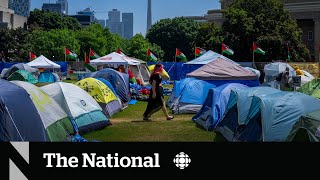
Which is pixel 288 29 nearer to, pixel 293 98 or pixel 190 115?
pixel 190 115

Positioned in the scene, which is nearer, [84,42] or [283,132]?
[283,132]

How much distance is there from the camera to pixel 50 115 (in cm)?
977

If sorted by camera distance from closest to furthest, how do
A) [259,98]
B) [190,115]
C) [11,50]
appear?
[259,98], [190,115], [11,50]

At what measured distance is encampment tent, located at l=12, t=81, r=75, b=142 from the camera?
9.42 meters

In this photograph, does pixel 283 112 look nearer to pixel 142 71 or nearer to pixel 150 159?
pixel 150 159

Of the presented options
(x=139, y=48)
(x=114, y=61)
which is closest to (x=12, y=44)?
(x=139, y=48)

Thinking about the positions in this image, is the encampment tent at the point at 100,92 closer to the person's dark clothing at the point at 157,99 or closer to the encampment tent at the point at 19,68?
the person's dark clothing at the point at 157,99

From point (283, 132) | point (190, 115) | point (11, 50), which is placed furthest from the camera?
point (11, 50)

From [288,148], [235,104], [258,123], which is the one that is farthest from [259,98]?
[288,148]

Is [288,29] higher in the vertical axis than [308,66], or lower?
higher

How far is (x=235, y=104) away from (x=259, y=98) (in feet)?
6.23

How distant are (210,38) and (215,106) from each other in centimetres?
3970

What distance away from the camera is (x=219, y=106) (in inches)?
508

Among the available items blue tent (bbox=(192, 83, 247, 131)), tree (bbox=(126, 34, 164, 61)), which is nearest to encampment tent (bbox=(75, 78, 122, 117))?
blue tent (bbox=(192, 83, 247, 131))
